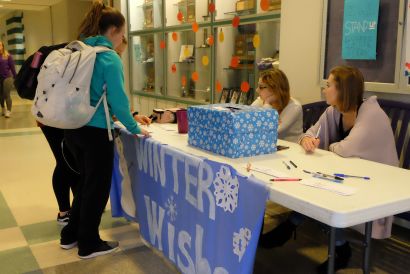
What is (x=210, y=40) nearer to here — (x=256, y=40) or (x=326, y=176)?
(x=256, y=40)

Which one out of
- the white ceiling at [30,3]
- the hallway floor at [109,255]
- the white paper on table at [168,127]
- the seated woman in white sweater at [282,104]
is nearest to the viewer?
the hallway floor at [109,255]

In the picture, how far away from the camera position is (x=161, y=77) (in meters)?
5.97

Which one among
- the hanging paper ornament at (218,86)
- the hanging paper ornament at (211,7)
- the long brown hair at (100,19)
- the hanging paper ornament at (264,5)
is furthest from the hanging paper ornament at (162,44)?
the long brown hair at (100,19)

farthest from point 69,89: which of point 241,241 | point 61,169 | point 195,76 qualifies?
point 195,76

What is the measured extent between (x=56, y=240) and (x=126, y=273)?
0.66 metres

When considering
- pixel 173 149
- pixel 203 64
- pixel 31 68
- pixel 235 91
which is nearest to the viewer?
pixel 173 149

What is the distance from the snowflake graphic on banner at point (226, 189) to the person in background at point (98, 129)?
2.48ft

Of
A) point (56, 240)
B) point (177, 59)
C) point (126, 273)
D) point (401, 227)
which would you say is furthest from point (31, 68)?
point (177, 59)

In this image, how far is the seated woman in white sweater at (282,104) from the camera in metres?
2.77

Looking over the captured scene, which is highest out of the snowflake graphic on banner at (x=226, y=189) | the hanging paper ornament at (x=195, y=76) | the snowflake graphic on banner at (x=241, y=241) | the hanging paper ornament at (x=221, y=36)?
the hanging paper ornament at (x=221, y=36)

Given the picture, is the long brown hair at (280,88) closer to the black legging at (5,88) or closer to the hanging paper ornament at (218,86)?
the hanging paper ornament at (218,86)

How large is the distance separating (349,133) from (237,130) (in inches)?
27.4

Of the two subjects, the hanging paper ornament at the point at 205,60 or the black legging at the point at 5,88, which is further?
the black legging at the point at 5,88

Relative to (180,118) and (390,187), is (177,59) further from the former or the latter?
(390,187)
